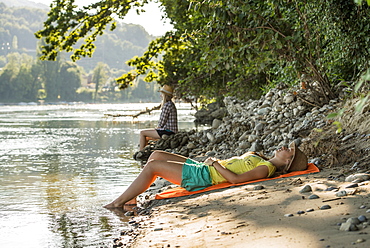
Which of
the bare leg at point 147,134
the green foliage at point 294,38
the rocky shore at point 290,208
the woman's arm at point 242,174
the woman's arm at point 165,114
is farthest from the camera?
the bare leg at point 147,134

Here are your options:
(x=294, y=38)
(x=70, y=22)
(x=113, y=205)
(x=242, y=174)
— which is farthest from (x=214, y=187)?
(x=70, y=22)

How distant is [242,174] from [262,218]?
170cm

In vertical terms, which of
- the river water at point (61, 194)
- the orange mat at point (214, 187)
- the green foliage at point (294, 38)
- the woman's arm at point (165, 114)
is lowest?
the river water at point (61, 194)

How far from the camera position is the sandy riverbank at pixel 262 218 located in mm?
3475

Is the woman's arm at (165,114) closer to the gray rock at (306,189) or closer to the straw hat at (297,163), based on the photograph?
the straw hat at (297,163)

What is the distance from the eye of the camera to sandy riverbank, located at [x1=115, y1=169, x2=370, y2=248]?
3.47 meters

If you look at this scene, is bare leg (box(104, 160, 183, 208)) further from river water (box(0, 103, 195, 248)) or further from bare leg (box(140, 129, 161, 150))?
bare leg (box(140, 129, 161, 150))

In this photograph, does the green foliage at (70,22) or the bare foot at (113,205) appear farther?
the green foliage at (70,22)

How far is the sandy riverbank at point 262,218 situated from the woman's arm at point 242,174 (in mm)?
135

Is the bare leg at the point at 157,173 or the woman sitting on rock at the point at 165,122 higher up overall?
the woman sitting on rock at the point at 165,122

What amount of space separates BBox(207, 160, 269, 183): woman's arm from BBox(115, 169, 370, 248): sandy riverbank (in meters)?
0.14

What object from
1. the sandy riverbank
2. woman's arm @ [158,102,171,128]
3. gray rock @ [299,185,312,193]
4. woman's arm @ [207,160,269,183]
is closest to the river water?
the sandy riverbank

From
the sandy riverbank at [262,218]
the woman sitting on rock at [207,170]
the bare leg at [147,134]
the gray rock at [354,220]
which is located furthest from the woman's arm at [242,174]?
the bare leg at [147,134]

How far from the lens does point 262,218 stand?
4.23 m
